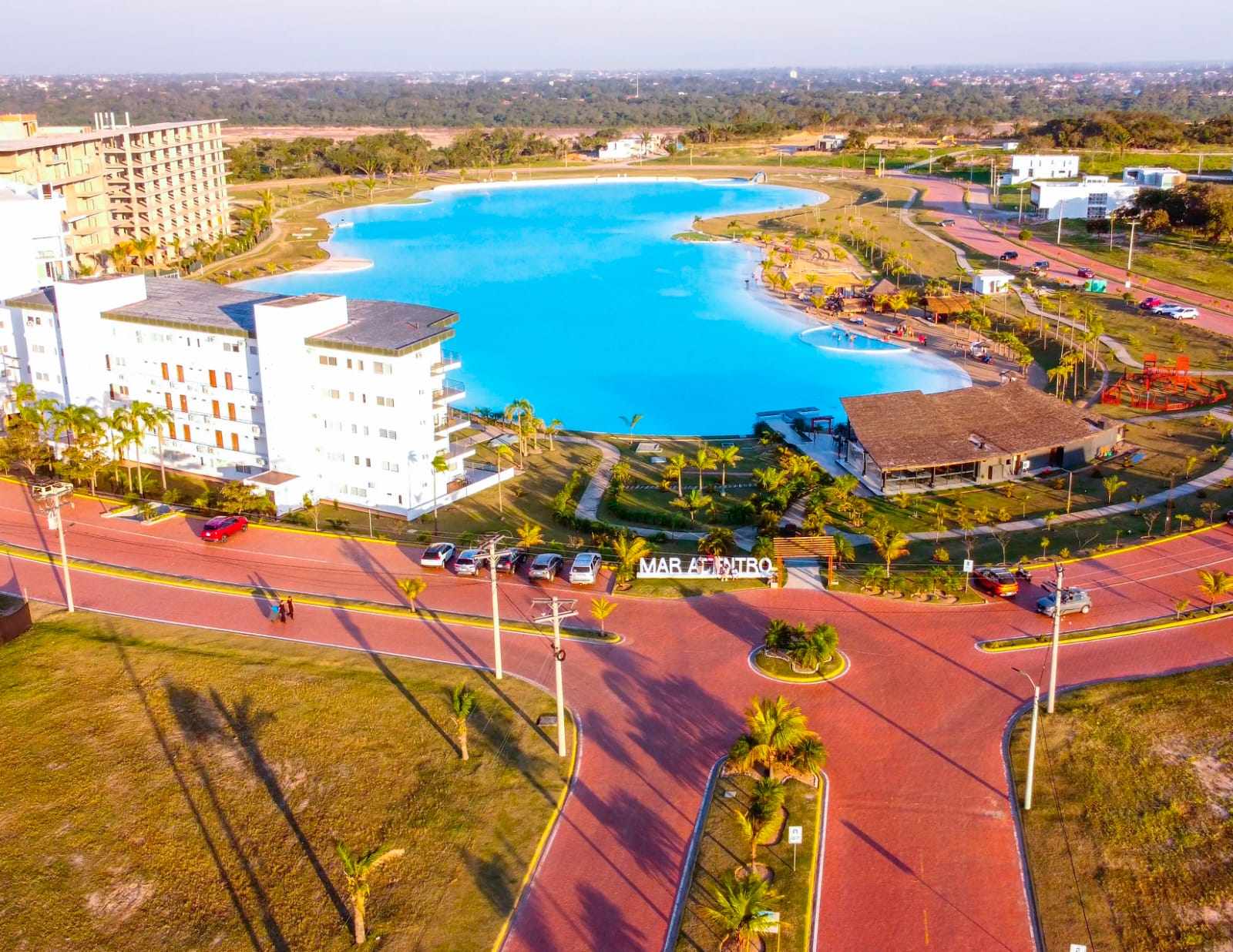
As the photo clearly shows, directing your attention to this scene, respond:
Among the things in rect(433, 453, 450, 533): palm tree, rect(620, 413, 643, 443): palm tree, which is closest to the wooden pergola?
rect(433, 453, 450, 533): palm tree

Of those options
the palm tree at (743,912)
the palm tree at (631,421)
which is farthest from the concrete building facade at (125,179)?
the palm tree at (743,912)

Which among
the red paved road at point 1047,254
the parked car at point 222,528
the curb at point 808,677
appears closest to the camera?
the curb at point 808,677

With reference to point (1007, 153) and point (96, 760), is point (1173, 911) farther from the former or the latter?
point (1007, 153)

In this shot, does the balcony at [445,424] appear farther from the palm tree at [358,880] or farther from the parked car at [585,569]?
the palm tree at [358,880]

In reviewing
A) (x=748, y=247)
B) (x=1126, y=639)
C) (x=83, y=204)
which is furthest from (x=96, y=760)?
(x=748, y=247)

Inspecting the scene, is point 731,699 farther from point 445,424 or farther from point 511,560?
point 445,424

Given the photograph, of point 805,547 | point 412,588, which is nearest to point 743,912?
point 412,588
